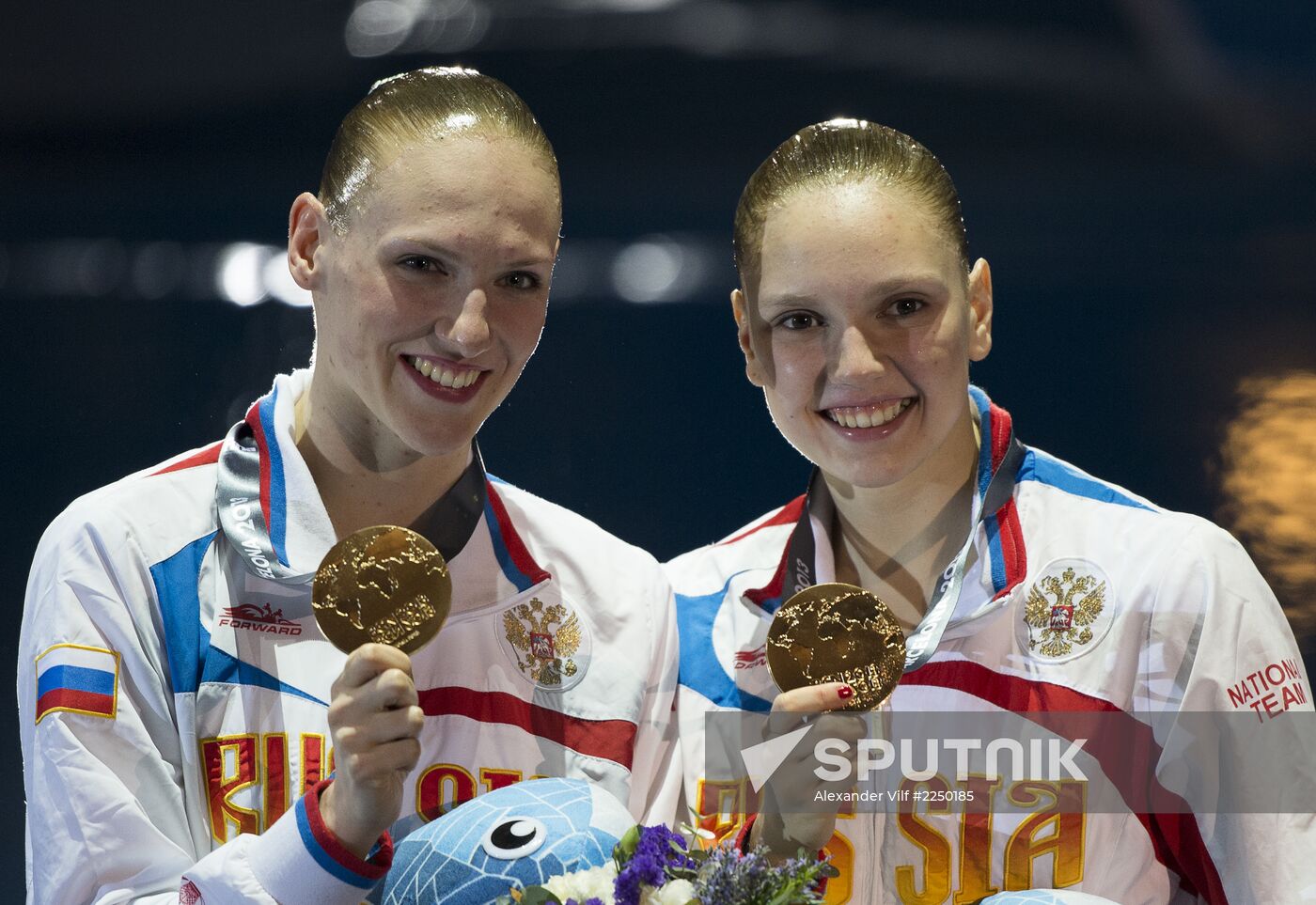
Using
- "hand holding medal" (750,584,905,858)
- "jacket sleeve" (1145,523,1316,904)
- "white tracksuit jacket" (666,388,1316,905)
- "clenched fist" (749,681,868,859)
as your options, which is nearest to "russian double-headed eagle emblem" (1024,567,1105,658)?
"white tracksuit jacket" (666,388,1316,905)

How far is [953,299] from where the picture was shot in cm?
254

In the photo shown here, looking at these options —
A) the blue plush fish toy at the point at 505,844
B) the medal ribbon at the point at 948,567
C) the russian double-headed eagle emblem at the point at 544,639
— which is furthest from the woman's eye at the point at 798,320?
the blue plush fish toy at the point at 505,844

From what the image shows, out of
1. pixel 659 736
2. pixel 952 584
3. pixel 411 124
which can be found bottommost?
pixel 659 736

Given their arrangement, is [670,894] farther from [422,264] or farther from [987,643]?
[422,264]

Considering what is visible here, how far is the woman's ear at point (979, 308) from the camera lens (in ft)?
8.66

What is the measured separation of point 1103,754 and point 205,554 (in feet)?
4.86

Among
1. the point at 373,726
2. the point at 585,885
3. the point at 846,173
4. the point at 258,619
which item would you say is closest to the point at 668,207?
the point at 846,173

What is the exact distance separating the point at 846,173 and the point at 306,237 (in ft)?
2.92

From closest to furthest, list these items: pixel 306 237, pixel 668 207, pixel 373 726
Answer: pixel 373 726, pixel 306 237, pixel 668 207

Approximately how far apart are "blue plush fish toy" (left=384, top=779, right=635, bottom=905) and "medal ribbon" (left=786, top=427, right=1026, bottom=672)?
619 millimetres

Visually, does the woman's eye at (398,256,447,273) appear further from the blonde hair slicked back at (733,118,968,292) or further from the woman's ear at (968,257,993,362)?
the woman's ear at (968,257,993,362)

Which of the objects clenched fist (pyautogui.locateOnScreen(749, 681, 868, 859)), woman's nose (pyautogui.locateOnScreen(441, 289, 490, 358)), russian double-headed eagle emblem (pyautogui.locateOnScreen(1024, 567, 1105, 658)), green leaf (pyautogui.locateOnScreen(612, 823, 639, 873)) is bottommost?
green leaf (pyautogui.locateOnScreen(612, 823, 639, 873))

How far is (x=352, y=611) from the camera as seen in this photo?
2.17 meters

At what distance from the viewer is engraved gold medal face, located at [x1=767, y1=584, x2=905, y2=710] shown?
225cm
